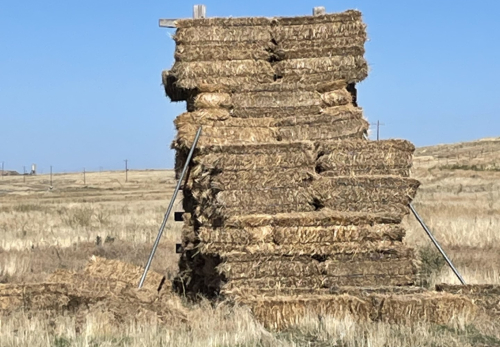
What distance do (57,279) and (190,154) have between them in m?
2.52

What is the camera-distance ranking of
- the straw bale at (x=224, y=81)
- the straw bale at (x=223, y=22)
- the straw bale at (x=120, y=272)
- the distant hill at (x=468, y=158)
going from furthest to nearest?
the distant hill at (x=468, y=158), the straw bale at (x=120, y=272), the straw bale at (x=223, y=22), the straw bale at (x=224, y=81)

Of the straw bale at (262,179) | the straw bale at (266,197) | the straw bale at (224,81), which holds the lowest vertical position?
the straw bale at (266,197)

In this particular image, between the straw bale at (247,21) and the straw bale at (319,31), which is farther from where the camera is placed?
the straw bale at (247,21)

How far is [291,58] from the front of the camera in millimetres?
13523

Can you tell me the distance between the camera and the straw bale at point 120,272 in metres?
13.6

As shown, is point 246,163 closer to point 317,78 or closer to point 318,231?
point 318,231

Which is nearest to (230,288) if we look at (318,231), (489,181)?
(318,231)

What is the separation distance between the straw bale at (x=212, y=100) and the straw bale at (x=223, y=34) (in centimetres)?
81

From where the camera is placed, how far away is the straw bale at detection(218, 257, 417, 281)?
11.5 metres

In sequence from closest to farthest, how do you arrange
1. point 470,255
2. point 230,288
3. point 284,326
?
point 284,326, point 230,288, point 470,255

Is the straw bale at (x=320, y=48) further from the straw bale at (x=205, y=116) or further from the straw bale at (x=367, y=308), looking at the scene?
the straw bale at (x=367, y=308)

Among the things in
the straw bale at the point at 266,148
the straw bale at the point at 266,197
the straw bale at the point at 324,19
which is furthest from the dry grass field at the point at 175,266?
the straw bale at the point at 324,19

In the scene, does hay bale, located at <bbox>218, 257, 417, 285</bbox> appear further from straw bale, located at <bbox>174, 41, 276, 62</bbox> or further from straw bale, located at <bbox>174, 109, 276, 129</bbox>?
straw bale, located at <bbox>174, 41, 276, 62</bbox>

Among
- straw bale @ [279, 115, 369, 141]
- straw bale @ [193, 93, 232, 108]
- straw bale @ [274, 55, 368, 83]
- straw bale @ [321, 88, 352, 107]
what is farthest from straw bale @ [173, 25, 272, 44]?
straw bale @ [279, 115, 369, 141]
